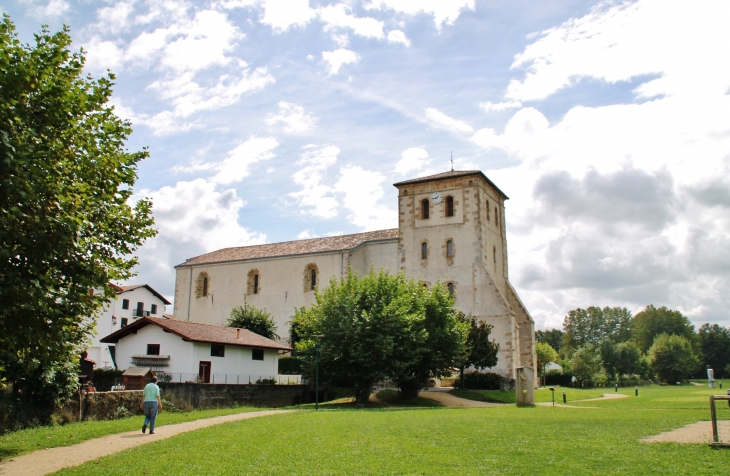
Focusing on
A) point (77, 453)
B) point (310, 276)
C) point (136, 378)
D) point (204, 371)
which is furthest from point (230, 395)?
point (310, 276)

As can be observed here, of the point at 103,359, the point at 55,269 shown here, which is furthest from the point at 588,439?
the point at 103,359

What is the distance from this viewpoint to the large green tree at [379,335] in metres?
31.2

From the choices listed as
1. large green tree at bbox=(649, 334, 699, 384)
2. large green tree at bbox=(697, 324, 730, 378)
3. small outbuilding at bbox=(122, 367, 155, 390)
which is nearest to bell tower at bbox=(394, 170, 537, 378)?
small outbuilding at bbox=(122, 367, 155, 390)

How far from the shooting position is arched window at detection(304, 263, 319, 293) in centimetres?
5281

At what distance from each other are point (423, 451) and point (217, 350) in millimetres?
25038

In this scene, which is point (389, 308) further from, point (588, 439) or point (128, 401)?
point (588, 439)

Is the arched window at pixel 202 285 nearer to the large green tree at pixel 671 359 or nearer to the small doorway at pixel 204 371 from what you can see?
the small doorway at pixel 204 371

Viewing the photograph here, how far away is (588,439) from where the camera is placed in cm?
1486

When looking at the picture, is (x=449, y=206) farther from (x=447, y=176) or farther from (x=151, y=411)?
(x=151, y=411)

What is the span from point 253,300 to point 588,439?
1712 inches

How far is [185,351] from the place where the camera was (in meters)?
34.9

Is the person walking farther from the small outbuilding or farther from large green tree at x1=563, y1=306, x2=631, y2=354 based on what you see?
large green tree at x1=563, y1=306, x2=631, y2=354

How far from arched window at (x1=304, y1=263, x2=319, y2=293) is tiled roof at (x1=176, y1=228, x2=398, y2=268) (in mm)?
1357

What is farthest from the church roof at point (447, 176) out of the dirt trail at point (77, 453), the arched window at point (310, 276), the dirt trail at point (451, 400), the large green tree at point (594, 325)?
the large green tree at point (594, 325)
